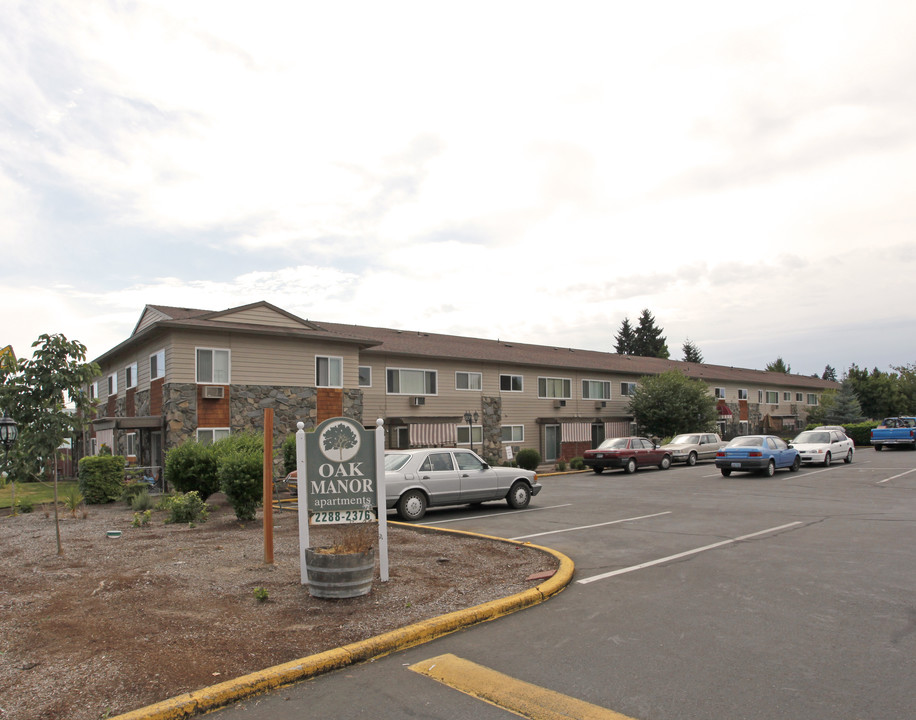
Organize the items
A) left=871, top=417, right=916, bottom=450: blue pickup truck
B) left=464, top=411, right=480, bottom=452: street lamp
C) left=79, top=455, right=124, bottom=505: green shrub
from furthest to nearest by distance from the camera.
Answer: left=871, top=417, right=916, bottom=450: blue pickup truck → left=464, top=411, right=480, bottom=452: street lamp → left=79, top=455, right=124, bottom=505: green shrub

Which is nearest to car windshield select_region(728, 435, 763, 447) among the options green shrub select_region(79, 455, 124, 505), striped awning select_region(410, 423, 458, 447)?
striped awning select_region(410, 423, 458, 447)

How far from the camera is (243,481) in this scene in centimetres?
1284

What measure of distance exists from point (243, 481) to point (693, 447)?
2418 cm

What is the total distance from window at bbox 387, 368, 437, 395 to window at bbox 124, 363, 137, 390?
33.1ft

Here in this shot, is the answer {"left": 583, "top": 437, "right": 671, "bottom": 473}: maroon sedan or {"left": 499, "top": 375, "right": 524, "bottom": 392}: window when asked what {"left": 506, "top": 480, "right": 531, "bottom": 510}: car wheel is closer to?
{"left": 583, "top": 437, "right": 671, "bottom": 473}: maroon sedan

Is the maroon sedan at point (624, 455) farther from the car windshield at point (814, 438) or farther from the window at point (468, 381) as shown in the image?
the window at point (468, 381)

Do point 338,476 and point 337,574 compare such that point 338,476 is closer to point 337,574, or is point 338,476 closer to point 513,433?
point 337,574

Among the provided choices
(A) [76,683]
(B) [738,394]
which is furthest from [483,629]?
(B) [738,394]

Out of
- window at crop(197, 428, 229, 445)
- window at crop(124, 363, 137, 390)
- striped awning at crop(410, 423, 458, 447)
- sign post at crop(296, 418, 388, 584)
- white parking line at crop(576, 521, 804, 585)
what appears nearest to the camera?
sign post at crop(296, 418, 388, 584)

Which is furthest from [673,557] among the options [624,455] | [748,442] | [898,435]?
[898,435]

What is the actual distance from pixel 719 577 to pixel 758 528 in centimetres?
438

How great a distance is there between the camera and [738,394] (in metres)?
51.2

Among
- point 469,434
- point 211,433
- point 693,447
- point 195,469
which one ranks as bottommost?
point 693,447

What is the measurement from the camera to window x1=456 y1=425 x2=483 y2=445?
3180 cm
